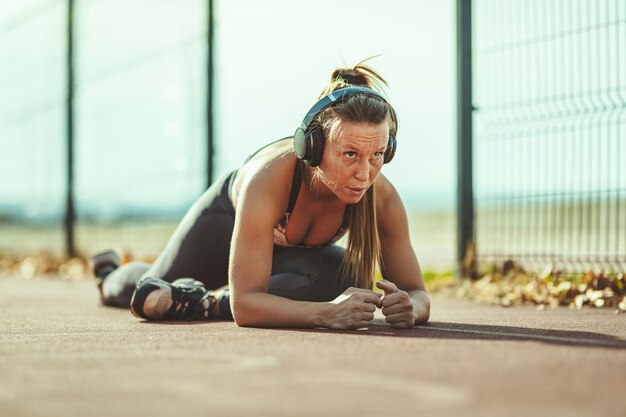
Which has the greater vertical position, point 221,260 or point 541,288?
point 221,260

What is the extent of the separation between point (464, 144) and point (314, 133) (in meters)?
3.14

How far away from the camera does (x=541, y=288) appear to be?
531cm

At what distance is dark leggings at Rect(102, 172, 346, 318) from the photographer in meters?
3.95

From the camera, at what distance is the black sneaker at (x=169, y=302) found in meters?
3.85

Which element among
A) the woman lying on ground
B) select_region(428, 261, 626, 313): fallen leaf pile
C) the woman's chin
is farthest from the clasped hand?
select_region(428, 261, 626, 313): fallen leaf pile

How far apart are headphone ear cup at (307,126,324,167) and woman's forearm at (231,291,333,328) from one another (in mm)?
554

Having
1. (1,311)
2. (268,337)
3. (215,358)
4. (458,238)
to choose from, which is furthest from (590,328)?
A: (1,311)

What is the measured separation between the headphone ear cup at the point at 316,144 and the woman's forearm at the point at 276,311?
0.55m

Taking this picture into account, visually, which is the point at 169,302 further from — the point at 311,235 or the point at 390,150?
the point at 390,150

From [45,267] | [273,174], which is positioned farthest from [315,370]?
[45,267]

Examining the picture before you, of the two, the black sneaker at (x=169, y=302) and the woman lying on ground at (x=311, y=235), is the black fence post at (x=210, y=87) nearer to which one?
the woman lying on ground at (x=311, y=235)

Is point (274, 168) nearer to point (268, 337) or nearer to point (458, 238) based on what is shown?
point (268, 337)

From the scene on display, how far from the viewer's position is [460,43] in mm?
6242

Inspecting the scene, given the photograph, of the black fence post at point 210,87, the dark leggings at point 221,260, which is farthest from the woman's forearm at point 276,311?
the black fence post at point 210,87
